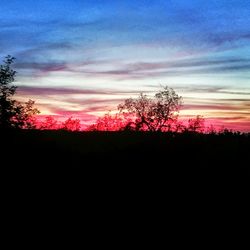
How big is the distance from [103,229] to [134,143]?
1010 centimetres

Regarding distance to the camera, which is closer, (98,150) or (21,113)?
(98,150)

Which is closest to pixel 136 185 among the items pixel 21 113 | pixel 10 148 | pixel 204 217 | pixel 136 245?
pixel 204 217

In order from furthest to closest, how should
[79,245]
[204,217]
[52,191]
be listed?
[52,191], [204,217], [79,245]

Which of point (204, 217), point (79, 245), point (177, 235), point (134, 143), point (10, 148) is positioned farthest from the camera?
point (134, 143)

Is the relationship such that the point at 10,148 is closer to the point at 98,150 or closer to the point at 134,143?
the point at 98,150

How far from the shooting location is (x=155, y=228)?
15.3m

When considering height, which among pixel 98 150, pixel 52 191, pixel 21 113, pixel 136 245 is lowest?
pixel 136 245

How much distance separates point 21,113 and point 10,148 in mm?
18960

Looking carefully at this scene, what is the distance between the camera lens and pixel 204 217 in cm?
1633

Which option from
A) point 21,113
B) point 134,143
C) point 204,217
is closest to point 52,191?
Answer: point 204,217

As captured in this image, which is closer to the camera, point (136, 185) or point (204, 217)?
point (204, 217)

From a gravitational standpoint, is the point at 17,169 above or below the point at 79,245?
above

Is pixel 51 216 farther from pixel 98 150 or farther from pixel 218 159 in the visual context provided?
pixel 218 159

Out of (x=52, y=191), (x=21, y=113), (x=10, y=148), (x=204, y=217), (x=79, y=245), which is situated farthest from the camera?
(x=21, y=113)
